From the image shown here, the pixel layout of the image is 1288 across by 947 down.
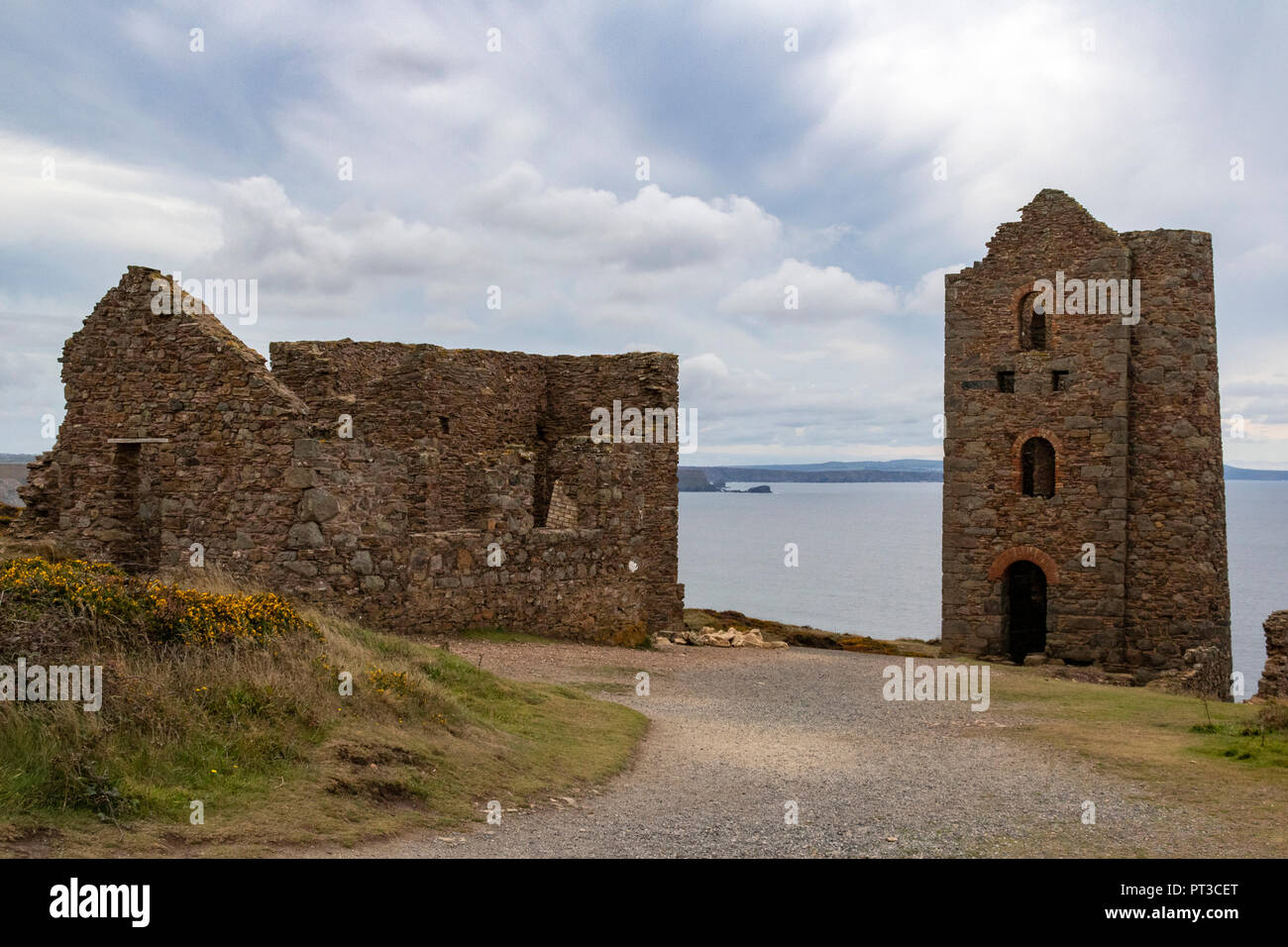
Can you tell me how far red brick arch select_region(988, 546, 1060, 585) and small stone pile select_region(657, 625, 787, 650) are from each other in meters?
5.15

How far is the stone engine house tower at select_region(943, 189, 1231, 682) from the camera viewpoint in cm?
2378

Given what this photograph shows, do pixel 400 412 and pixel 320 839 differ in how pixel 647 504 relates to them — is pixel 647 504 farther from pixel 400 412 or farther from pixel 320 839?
pixel 320 839

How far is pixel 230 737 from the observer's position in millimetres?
7777

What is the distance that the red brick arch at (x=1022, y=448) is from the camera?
2430cm

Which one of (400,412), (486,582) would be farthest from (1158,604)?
(400,412)

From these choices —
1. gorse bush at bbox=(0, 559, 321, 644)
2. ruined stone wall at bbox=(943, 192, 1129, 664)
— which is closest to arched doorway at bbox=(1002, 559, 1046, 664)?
ruined stone wall at bbox=(943, 192, 1129, 664)

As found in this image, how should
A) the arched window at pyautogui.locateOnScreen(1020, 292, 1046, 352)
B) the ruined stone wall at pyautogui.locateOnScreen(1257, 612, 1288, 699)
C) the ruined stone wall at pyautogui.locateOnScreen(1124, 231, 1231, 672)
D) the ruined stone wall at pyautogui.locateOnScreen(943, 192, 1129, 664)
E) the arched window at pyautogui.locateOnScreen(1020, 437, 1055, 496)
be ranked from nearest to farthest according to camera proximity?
the ruined stone wall at pyautogui.locateOnScreen(1257, 612, 1288, 699) < the ruined stone wall at pyautogui.locateOnScreen(1124, 231, 1231, 672) < the ruined stone wall at pyautogui.locateOnScreen(943, 192, 1129, 664) < the arched window at pyautogui.locateOnScreen(1020, 437, 1055, 496) < the arched window at pyautogui.locateOnScreen(1020, 292, 1046, 352)

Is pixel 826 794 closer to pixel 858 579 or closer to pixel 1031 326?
pixel 1031 326

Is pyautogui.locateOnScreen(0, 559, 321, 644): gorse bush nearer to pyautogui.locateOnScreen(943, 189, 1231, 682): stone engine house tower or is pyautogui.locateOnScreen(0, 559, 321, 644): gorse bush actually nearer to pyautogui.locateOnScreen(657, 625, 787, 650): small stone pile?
pyautogui.locateOnScreen(657, 625, 787, 650): small stone pile

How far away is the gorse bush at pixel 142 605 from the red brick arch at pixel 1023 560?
60.3 feet

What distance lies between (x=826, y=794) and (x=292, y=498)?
8.84m

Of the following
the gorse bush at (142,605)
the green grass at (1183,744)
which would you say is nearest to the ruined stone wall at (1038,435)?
the green grass at (1183,744)

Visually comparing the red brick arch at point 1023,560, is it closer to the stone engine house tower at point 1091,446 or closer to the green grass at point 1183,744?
the stone engine house tower at point 1091,446

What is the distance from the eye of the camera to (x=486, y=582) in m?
17.5
